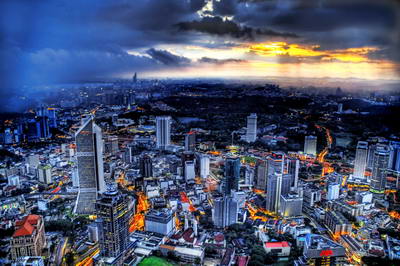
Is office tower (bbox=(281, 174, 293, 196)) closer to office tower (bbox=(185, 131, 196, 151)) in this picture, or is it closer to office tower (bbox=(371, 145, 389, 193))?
office tower (bbox=(371, 145, 389, 193))

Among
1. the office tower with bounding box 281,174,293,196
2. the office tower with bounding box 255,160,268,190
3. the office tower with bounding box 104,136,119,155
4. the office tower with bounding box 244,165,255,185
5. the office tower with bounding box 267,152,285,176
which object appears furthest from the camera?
the office tower with bounding box 104,136,119,155

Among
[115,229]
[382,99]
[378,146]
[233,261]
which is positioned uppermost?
[382,99]

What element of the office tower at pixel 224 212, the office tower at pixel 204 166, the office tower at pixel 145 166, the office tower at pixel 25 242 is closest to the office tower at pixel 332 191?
the office tower at pixel 224 212

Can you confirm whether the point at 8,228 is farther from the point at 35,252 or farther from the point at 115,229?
the point at 115,229

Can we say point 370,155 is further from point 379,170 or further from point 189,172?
point 189,172

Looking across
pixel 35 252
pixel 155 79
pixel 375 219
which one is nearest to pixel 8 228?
pixel 35 252

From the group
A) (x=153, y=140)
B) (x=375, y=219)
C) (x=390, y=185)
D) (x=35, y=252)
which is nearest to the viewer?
(x=35, y=252)

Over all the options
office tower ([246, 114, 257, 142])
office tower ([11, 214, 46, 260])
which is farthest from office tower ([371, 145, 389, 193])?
office tower ([11, 214, 46, 260])
